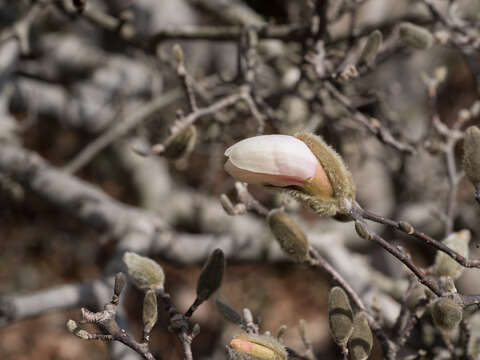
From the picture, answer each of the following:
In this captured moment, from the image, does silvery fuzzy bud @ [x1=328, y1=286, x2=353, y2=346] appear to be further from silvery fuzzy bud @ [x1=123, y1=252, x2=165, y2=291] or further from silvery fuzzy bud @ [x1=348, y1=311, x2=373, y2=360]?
silvery fuzzy bud @ [x1=123, y1=252, x2=165, y2=291]

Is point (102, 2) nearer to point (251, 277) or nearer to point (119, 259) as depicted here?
point (119, 259)

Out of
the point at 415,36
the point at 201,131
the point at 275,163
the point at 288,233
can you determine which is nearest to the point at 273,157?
the point at 275,163

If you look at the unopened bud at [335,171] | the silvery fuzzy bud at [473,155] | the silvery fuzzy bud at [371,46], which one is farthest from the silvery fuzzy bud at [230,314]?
the silvery fuzzy bud at [371,46]

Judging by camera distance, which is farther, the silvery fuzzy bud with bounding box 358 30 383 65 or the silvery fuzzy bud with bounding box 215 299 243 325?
the silvery fuzzy bud with bounding box 358 30 383 65

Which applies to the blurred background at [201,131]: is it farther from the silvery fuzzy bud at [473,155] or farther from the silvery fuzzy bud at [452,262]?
the silvery fuzzy bud at [473,155]

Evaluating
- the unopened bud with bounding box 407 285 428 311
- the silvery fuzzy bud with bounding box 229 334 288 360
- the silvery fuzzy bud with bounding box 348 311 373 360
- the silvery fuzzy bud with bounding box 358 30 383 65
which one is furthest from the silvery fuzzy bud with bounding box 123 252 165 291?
the silvery fuzzy bud with bounding box 358 30 383 65
